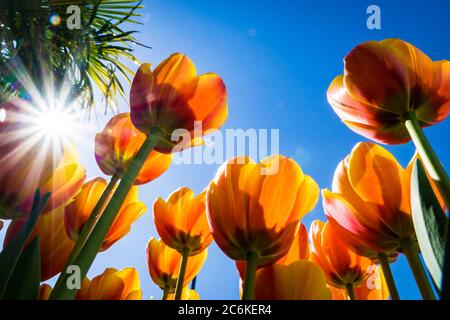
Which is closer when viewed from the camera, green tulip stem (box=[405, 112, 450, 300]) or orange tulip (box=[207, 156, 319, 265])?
green tulip stem (box=[405, 112, 450, 300])

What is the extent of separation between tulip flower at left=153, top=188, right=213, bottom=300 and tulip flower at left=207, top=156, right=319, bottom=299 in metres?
0.21

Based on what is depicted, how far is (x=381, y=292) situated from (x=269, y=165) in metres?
0.27

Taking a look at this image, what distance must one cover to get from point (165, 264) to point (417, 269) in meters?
0.48

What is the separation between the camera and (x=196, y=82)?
521mm

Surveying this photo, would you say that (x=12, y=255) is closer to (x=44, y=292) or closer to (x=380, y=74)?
(x=44, y=292)

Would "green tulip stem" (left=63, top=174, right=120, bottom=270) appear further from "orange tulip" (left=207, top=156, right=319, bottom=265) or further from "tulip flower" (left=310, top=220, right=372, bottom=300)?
"tulip flower" (left=310, top=220, right=372, bottom=300)

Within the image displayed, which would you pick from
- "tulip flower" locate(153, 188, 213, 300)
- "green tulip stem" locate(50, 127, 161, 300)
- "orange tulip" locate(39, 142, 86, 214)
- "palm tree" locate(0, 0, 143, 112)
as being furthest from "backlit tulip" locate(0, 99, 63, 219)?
"palm tree" locate(0, 0, 143, 112)

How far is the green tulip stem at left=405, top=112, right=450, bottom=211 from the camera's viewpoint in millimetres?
332

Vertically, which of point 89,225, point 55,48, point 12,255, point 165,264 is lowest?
point 12,255

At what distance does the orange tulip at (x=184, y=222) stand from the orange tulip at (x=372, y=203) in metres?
0.25

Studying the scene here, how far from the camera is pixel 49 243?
18.1 inches

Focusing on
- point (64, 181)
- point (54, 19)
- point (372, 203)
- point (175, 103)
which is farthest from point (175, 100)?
point (54, 19)

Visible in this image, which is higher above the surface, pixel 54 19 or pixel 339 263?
pixel 54 19

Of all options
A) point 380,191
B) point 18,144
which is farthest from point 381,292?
point 18,144
